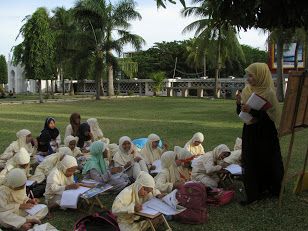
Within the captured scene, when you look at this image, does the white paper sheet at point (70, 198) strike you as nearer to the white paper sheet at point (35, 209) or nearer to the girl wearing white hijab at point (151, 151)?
the white paper sheet at point (35, 209)

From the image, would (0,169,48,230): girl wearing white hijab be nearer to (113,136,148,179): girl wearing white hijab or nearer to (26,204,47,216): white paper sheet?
(26,204,47,216): white paper sheet

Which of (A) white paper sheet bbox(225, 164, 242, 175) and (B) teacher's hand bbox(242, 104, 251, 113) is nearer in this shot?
(B) teacher's hand bbox(242, 104, 251, 113)

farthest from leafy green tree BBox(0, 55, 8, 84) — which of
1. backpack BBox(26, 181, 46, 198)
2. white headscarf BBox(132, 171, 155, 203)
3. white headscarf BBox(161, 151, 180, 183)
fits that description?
white headscarf BBox(132, 171, 155, 203)

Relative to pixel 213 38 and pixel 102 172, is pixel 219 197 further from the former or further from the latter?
pixel 213 38

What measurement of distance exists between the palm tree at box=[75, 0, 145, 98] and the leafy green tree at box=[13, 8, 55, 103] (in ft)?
10.3

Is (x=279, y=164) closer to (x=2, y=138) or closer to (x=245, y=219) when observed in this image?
(x=245, y=219)

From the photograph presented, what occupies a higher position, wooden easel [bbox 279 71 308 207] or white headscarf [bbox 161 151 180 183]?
Answer: wooden easel [bbox 279 71 308 207]

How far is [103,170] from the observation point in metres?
6.56

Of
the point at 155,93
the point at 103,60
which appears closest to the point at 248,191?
the point at 103,60

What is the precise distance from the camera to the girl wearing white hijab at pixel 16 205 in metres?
4.94

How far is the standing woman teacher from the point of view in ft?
18.0

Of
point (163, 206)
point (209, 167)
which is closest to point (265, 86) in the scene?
point (209, 167)

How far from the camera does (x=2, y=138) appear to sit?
11852mm

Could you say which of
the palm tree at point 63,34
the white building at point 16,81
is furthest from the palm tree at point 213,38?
the white building at point 16,81
